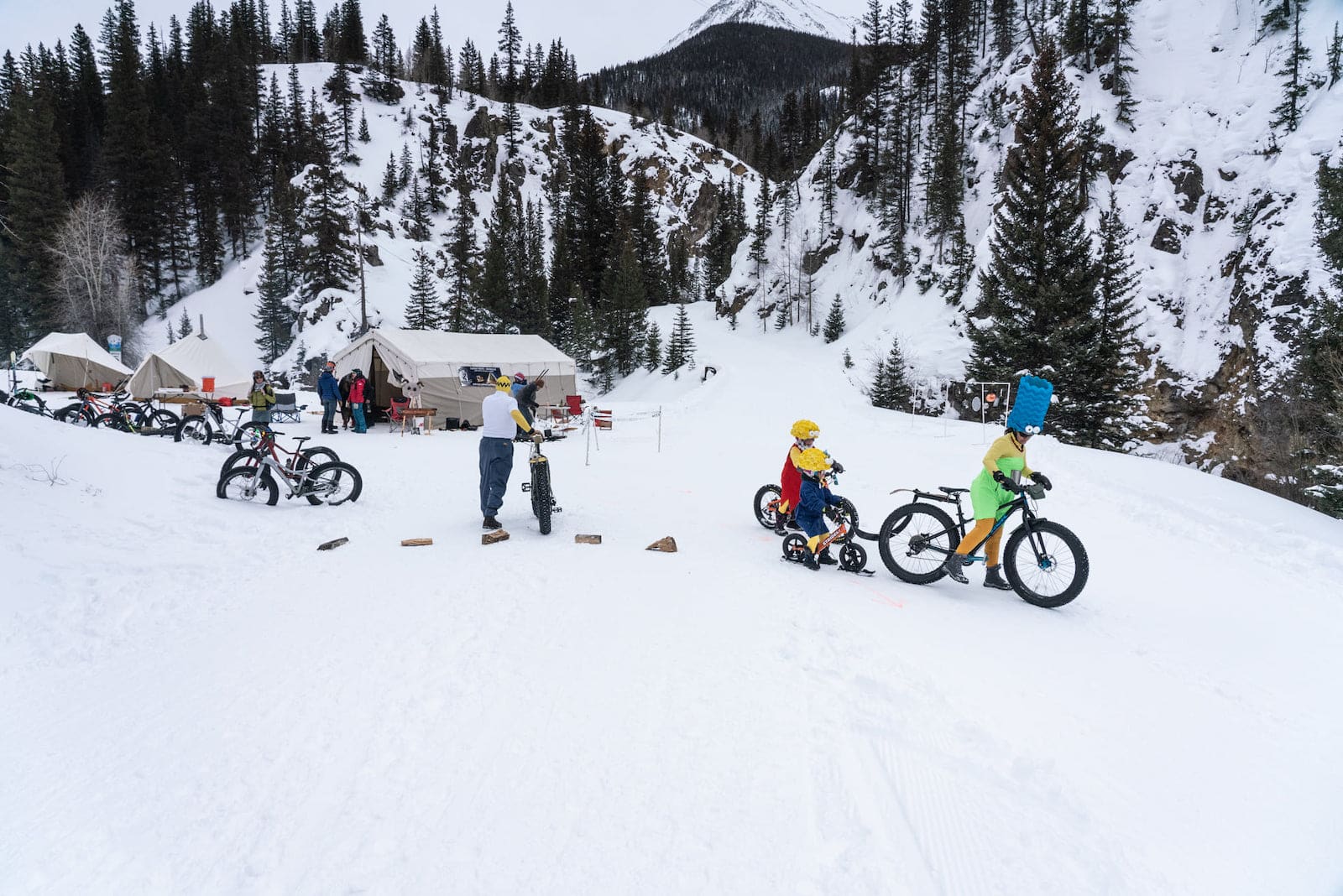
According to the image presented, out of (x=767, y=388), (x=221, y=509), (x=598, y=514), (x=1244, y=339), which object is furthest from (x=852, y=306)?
(x=221, y=509)

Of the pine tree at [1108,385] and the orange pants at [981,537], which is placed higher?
the pine tree at [1108,385]

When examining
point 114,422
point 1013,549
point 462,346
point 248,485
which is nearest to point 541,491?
point 248,485

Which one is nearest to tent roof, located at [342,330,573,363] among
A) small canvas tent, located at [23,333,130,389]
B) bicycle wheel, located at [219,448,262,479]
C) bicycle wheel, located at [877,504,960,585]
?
bicycle wheel, located at [219,448,262,479]

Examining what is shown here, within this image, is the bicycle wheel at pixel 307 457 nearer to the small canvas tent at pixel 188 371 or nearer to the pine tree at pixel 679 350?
the small canvas tent at pixel 188 371

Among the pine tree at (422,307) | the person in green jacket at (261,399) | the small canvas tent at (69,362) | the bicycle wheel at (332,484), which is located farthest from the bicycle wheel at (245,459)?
the pine tree at (422,307)

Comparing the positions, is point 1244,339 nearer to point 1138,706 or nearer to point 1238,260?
point 1238,260

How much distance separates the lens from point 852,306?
46.1m

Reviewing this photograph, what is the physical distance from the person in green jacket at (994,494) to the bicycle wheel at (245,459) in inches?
348

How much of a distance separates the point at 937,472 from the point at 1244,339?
27.1 m

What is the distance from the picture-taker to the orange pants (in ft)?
17.5

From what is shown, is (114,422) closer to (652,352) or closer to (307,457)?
(307,457)

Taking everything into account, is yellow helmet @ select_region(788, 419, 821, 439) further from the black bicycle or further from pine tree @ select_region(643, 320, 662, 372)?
pine tree @ select_region(643, 320, 662, 372)

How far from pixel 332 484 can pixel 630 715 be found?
715 cm

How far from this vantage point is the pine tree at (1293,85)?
29.0 meters
